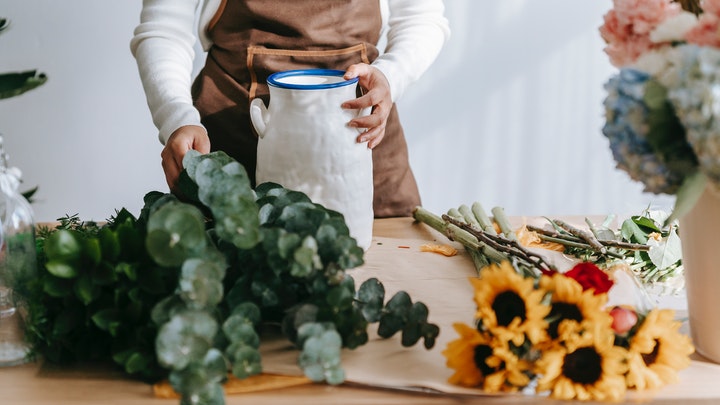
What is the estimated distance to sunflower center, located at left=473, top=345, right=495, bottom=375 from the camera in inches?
28.9

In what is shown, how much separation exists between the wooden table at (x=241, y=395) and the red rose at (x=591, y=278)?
4.0 inches

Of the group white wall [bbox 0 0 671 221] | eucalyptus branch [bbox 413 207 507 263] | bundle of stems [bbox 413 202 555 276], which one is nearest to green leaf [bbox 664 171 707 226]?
bundle of stems [bbox 413 202 555 276]

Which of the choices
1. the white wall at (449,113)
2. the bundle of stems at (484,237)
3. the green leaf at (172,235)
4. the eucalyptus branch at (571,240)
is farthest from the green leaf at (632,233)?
the white wall at (449,113)

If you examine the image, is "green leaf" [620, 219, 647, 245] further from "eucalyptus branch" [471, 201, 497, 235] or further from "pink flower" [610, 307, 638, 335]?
"pink flower" [610, 307, 638, 335]

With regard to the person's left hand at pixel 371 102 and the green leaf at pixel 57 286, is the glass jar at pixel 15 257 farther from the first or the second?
the person's left hand at pixel 371 102

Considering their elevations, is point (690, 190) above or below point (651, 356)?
above

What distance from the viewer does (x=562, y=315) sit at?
721mm

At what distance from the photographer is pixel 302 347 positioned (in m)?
0.75

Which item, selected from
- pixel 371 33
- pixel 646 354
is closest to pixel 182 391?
pixel 646 354

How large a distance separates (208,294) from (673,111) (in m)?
0.42

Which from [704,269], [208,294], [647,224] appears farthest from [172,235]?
[647,224]

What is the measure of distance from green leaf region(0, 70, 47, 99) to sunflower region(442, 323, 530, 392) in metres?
0.44

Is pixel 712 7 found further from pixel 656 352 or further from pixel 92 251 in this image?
pixel 92 251

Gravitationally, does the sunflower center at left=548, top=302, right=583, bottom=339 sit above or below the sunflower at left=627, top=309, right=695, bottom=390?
above
